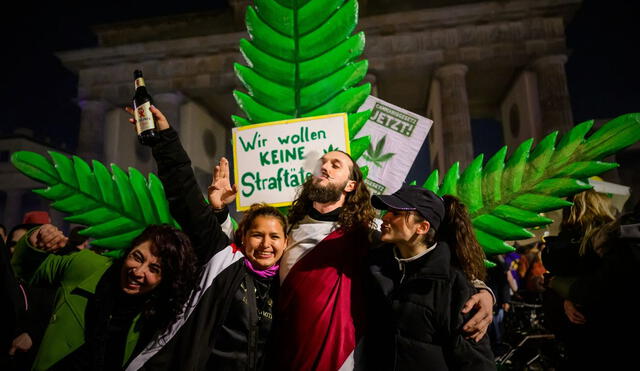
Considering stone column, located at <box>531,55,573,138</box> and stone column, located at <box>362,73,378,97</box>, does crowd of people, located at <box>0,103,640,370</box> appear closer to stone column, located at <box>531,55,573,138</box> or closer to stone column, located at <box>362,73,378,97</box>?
stone column, located at <box>362,73,378,97</box>

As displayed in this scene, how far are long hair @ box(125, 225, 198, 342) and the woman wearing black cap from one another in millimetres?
916

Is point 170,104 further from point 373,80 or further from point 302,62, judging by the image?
point 302,62

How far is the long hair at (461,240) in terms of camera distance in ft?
6.57

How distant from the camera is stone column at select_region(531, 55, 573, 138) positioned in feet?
59.4

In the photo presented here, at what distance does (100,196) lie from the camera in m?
2.50

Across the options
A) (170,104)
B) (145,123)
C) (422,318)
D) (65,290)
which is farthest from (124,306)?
(170,104)

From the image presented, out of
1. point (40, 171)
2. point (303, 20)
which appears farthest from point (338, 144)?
point (40, 171)

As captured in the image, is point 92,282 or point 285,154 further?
point 285,154

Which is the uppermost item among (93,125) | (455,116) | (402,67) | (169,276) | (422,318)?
(402,67)

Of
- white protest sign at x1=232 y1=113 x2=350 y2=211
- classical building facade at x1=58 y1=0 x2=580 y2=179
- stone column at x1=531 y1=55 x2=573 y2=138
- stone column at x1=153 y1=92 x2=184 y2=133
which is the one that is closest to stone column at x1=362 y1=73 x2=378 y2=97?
classical building facade at x1=58 y1=0 x2=580 y2=179

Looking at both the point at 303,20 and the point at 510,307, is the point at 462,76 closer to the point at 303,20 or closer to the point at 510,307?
the point at 510,307

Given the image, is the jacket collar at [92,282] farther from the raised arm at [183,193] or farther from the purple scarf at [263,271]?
the purple scarf at [263,271]

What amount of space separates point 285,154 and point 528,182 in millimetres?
1498

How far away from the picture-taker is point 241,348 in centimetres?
194
